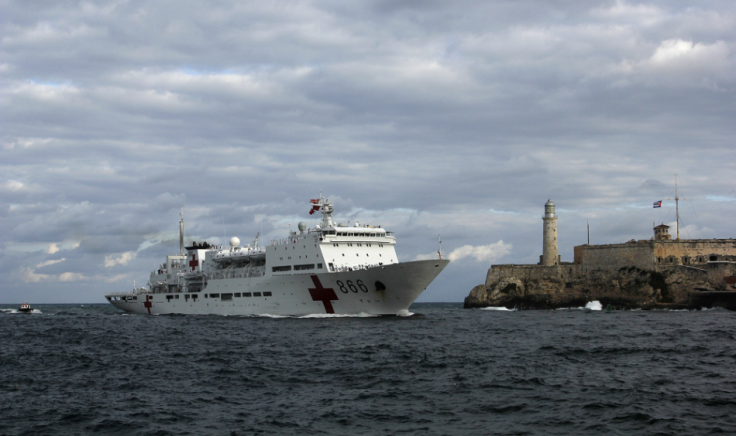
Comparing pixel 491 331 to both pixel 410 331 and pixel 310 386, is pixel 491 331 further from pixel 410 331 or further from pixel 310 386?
pixel 310 386

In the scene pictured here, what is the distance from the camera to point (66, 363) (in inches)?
776

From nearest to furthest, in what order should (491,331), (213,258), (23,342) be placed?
(23,342) < (491,331) < (213,258)

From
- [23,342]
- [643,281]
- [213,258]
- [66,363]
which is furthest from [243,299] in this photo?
[643,281]

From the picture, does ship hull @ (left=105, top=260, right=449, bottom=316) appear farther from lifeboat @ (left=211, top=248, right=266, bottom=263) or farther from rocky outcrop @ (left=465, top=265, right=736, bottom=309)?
rocky outcrop @ (left=465, top=265, right=736, bottom=309)

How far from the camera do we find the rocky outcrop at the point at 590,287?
54188mm

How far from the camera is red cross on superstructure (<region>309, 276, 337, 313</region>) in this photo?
34812 mm

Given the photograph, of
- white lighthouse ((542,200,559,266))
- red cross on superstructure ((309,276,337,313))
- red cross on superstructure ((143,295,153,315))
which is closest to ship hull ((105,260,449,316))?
red cross on superstructure ((309,276,337,313))

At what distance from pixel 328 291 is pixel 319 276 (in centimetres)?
112

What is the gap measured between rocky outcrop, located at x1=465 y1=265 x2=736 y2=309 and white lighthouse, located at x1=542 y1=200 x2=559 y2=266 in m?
1.99

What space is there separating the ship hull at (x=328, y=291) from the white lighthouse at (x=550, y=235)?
34.0 meters

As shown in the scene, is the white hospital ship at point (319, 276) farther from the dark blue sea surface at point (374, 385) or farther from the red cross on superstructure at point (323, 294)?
the dark blue sea surface at point (374, 385)

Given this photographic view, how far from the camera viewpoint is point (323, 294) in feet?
115

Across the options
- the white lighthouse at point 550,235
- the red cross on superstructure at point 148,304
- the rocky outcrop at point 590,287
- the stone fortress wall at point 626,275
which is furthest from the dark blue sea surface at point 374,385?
the white lighthouse at point 550,235

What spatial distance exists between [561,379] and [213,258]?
35654 millimetres
